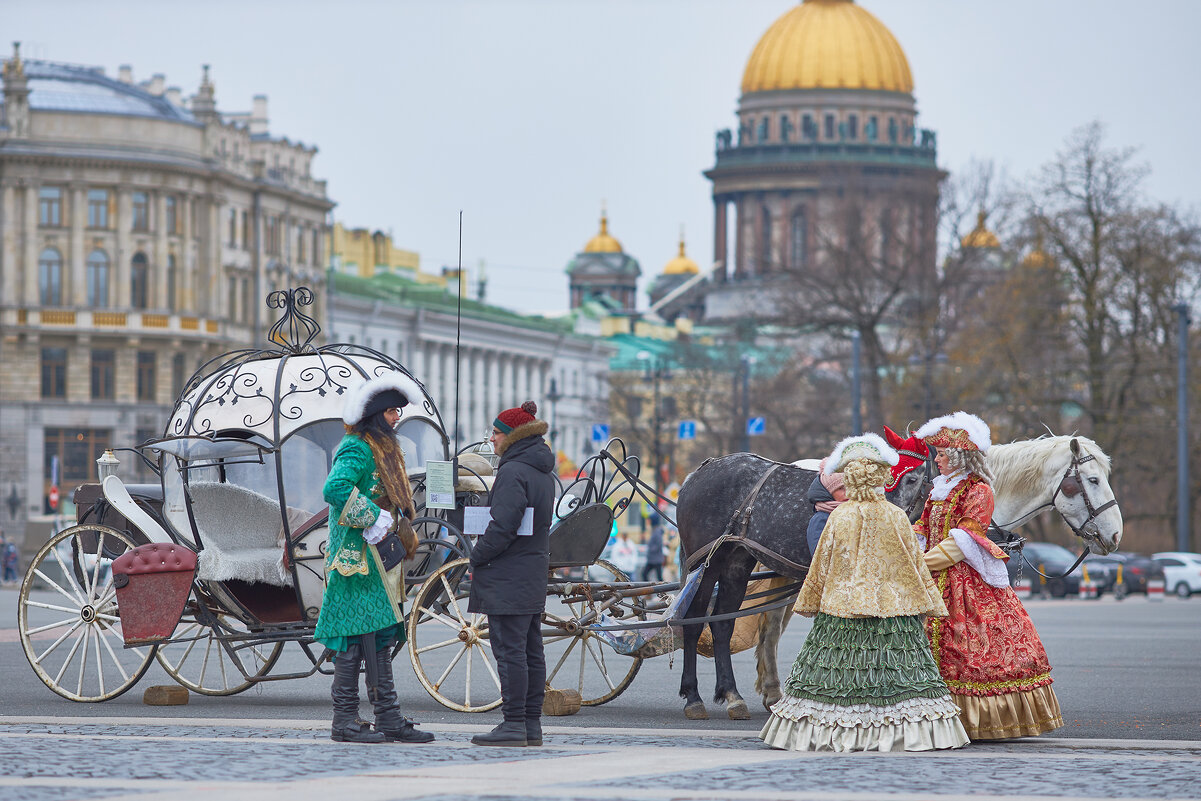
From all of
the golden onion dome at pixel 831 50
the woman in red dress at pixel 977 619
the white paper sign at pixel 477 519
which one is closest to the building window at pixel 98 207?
the golden onion dome at pixel 831 50

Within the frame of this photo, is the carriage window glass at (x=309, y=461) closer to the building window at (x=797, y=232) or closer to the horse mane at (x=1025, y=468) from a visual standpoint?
the horse mane at (x=1025, y=468)

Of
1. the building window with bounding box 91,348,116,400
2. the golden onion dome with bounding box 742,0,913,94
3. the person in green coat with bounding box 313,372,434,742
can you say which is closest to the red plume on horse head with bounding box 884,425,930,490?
the person in green coat with bounding box 313,372,434,742

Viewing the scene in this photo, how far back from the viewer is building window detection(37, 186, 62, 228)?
3319 inches

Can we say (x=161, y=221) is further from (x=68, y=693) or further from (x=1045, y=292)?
(x=68, y=693)

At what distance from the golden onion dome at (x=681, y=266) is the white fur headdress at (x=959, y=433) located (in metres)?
152

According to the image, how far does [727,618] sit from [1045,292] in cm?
4093

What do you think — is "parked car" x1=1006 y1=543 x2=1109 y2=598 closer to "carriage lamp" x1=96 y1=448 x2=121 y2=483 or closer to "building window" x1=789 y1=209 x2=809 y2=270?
"carriage lamp" x1=96 y1=448 x2=121 y2=483

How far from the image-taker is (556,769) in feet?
33.4

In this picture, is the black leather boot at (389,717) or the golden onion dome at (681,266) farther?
the golden onion dome at (681,266)

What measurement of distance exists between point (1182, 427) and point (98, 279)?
50.0 m

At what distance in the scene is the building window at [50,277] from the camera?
8462 centimetres

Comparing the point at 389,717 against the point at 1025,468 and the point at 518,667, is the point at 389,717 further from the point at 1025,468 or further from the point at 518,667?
the point at 1025,468

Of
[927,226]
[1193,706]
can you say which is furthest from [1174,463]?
[1193,706]

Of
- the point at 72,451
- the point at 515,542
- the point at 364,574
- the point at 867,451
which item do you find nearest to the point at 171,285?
the point at 72,451
